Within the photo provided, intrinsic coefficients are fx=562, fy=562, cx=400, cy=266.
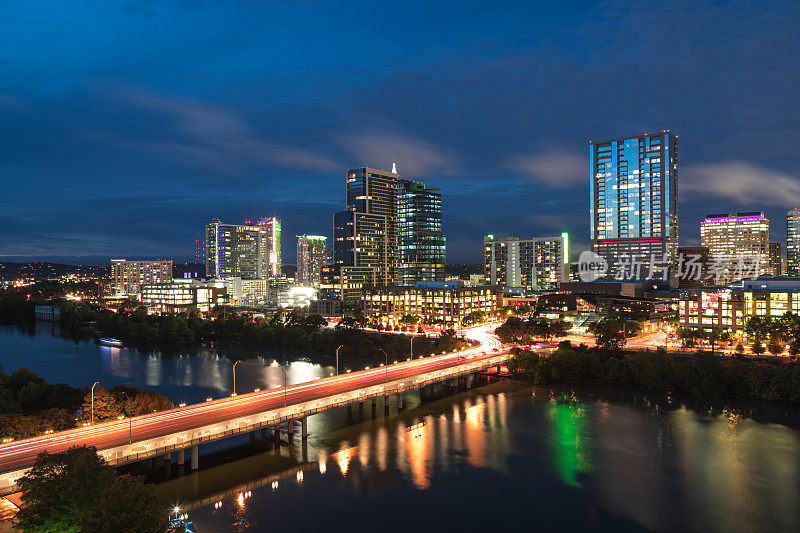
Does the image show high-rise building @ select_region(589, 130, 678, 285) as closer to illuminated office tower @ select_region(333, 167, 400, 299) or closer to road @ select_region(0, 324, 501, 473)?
illuminated office tower @ select_region(333, 167, 400, 299)

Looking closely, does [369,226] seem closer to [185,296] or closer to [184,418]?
[185,296]

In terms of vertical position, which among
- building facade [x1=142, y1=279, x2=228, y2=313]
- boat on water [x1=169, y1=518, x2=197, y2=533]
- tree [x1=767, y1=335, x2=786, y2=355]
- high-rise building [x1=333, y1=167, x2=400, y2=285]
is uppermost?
high-rise building [x1=333, y1=167, x2=400, y2=285]

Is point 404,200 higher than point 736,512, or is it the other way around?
point 404,200

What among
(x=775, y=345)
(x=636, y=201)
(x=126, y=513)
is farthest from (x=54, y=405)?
(x=636, y=201)

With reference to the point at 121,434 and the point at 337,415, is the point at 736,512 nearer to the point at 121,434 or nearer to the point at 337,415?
the point at 337,415

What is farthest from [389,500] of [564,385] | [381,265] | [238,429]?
[381,265]

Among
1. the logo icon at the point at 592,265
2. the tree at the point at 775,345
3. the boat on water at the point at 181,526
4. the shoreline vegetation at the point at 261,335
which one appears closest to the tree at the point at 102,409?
the boat on water at the point at 181,526

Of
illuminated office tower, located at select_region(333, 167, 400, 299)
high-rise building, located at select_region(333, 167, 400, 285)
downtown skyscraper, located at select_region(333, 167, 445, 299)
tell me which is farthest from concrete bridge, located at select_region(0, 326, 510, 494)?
downtown skyscraper, located at select_region(333, 167, 445, 299)

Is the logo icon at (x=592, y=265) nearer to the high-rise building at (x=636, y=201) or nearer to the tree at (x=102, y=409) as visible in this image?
the high-rise building at (x=636, y=201)

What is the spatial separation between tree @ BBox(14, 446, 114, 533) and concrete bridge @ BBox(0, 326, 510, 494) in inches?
105

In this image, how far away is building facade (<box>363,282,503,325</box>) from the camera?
99188mm

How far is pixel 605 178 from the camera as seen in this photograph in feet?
483

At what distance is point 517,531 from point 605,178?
446 ft

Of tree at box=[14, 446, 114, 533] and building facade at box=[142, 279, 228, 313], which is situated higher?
building facade at box=[142, 279, 228, 313]
